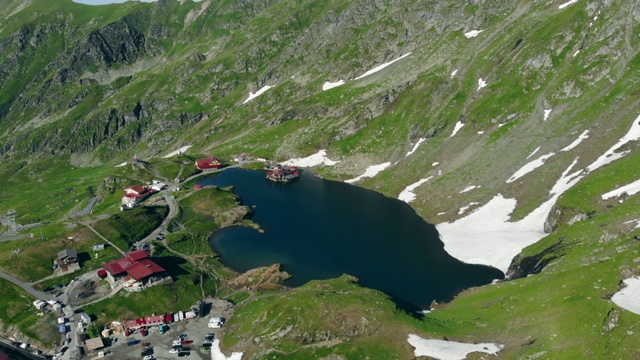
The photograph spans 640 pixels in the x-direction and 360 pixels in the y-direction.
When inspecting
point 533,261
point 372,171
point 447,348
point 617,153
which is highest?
point 617,153

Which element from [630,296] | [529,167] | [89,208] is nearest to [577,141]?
[529,167]

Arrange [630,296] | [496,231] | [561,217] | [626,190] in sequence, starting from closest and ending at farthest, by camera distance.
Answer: [630,296] < [626,190] < [561,217] < [496,231]

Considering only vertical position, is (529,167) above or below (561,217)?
above

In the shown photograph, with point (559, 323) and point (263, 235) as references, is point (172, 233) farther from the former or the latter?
point (559, 323)

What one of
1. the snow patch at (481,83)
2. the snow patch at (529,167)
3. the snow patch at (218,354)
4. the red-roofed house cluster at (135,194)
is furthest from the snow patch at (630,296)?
the snow patch at (481,83)

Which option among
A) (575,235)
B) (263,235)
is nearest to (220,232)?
(263,235)

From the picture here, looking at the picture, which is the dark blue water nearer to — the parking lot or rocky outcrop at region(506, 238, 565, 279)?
rocky outcrop at region(506, 238, 565, 279)

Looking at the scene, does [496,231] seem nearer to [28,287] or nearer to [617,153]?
[617,153]
